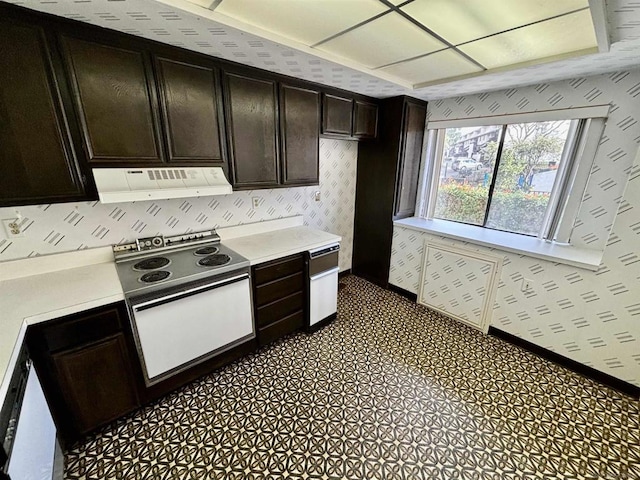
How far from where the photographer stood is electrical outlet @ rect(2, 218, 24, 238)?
165 centimetres

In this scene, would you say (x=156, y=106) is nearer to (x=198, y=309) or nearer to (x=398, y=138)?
(x=198, y=309)

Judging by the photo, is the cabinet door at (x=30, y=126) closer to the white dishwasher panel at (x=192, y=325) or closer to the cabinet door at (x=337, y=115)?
the white dishwasher panel at (x=192, y=325)

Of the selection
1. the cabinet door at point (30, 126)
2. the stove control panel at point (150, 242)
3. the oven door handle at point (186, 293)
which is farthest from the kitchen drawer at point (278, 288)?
the cabinet door at point (30, 126)

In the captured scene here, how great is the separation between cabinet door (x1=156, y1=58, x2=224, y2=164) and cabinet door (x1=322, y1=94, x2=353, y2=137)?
1060 mm

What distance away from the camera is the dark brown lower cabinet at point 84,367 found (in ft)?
4.61

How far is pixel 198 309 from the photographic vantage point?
189cm

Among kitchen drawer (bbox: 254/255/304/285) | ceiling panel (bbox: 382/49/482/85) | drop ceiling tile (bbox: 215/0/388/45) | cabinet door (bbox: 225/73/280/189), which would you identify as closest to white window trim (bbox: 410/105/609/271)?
ceiling panel (bbox: 382/49/482/85)

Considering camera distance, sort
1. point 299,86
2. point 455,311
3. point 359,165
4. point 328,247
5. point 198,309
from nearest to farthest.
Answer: point 198,309
point 299,86
point 328,247
point 455,311
point 359,165

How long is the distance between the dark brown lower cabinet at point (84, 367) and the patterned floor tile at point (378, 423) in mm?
195

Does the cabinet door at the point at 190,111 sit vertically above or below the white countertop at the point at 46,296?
above

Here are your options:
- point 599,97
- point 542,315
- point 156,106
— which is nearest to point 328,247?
point 156,106

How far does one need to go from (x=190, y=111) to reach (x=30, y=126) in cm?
84

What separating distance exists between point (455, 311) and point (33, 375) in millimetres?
3324

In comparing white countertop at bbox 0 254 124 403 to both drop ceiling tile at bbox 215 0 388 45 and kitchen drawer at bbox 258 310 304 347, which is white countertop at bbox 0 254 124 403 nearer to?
kitchen drawer at bbox 258 310 304 347
